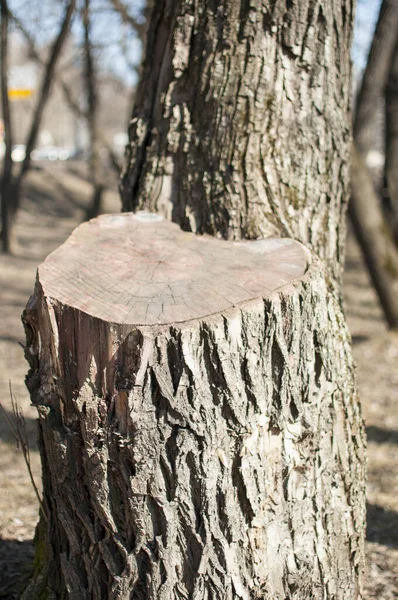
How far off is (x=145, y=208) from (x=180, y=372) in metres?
1.15

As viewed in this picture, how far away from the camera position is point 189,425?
1892mm

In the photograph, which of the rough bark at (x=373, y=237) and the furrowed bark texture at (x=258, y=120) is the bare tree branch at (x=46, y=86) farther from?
the furrowed bark texture at (x=258, y=120)

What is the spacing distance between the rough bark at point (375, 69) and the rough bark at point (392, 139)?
1.42 meters

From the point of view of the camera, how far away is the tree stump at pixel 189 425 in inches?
74.2

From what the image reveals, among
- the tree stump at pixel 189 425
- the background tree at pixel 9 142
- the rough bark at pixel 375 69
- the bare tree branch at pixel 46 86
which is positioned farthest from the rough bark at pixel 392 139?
the tree stump at pixel 189 425

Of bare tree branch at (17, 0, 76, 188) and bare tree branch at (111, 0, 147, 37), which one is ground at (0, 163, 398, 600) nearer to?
bare tree branch at (17, 0, 76, 188)

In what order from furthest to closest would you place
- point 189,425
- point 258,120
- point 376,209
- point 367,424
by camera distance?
point 376,209, point 367,424, point 258,120, point 189,425

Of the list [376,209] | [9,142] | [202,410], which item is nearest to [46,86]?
[9,142]

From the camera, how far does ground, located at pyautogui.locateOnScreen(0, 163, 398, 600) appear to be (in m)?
3.02

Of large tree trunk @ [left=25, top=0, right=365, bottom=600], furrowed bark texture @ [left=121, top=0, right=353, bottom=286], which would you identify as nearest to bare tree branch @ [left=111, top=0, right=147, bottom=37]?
furrowed bark texture @ [left=121, top=0, right=353, bottom=286]

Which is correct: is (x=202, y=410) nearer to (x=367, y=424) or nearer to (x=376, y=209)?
(x=367, y=424)

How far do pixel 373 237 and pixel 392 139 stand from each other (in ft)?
11.4

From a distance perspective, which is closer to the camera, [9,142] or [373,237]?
[373,237]

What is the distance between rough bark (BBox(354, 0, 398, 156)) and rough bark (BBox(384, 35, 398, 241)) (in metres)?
1.42
